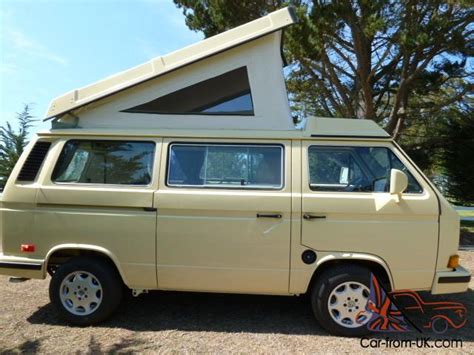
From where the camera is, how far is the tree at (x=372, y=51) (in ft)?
32.8

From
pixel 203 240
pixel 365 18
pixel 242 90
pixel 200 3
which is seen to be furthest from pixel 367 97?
pixel 203 240

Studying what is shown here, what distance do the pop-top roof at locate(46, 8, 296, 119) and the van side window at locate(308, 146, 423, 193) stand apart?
4.62 ft

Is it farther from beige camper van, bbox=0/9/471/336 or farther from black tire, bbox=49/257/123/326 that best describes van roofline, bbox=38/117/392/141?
black tire, bbox=49/257/123/326

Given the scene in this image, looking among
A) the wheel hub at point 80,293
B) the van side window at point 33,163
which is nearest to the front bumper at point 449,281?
the wheel hub at point 80,293

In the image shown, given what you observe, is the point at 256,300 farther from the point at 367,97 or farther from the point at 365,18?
the point at 367,97

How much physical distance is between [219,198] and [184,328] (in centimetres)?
148

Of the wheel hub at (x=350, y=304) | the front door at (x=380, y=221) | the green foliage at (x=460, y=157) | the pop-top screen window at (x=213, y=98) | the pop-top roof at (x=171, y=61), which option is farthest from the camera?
the green foliage at (x=460, y=157)

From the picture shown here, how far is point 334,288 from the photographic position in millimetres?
4109

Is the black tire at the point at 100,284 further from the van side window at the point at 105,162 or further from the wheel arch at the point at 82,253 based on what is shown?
the van side window at the point at 105,162

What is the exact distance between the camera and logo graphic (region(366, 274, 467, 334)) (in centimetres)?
416

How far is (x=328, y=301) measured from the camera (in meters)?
4.13

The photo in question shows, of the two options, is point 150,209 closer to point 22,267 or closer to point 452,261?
point 22,267

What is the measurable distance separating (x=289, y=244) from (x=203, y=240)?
89 centimetres

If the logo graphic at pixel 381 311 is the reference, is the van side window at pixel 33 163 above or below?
above
